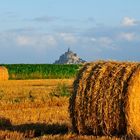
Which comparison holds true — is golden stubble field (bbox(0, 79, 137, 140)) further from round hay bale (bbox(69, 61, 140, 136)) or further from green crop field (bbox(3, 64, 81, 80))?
green crop field (bbox(3, 64, 81, 80))

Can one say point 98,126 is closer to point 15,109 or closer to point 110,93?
point 110,93

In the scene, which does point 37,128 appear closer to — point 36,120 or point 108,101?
point 36,120

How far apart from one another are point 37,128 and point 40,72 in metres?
40.4

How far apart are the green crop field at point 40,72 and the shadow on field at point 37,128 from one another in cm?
3647

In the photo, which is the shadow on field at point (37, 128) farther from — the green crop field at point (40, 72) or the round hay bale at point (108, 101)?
the green crop field at point (40, 72)

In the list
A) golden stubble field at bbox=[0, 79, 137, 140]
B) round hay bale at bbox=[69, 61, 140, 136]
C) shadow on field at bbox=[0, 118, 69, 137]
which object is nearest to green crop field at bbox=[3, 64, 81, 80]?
golden stubble field at bbox=[0, 79, 137, 140]

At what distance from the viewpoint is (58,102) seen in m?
20.0

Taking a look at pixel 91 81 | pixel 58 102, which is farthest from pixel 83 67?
pixel 58 102

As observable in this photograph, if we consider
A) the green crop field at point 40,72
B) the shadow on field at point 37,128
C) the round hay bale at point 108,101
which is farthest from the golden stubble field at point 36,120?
the green crop field at point 40,72

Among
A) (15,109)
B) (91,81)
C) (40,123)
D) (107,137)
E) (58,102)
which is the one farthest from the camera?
(58,102)

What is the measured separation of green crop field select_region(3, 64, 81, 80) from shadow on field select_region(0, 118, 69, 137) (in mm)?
36466

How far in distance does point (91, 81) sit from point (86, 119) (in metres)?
0.88

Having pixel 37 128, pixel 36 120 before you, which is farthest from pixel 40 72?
pixel 37 128

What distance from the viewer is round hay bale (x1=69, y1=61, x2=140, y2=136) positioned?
12.0m
